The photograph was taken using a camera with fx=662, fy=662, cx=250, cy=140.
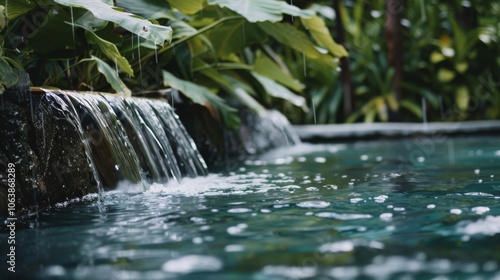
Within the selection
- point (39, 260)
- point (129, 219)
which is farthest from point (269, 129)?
point (39, 260)

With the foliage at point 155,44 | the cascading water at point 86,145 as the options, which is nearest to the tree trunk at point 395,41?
the foliage at point 155,44

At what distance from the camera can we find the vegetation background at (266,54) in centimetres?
351

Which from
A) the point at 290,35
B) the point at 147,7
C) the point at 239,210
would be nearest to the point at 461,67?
Result: the point at 290,35

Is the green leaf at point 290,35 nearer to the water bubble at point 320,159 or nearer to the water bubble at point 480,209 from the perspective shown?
the water bubble at point 320,159

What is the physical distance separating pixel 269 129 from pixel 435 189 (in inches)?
163

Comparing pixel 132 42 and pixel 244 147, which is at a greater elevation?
pixel 132 42

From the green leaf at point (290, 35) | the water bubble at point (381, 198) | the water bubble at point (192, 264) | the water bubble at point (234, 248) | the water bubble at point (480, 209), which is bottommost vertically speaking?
the water bubble at point (480, 209)

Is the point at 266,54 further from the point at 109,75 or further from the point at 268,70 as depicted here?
the point at 109,75

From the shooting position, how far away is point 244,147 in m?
6.53

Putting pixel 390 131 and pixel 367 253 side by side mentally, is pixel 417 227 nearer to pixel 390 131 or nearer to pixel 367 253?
pixel 367 253

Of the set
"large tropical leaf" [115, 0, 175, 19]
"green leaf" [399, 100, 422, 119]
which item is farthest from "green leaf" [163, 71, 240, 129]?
"green leaf" [399, 100, 422, 119]

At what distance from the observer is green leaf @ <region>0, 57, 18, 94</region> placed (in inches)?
104

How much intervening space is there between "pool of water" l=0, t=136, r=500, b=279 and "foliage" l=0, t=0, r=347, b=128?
30.6 inches

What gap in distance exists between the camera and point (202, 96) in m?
4.76
